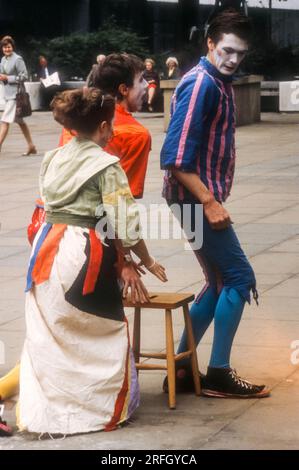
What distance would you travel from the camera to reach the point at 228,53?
239 inches

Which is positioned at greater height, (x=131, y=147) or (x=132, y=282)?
(x=131, y=147)

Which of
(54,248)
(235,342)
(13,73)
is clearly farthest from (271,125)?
(54,248)

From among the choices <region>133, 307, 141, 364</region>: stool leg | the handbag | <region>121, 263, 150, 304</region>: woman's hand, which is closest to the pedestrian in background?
the handbag

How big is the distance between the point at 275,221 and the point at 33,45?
25.2 meters

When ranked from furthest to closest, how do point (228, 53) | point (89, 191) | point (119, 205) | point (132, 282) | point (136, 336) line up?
point (136, 336) < point (228, 53) < point (132, 282) < point (89, 191) < point (119, 205)

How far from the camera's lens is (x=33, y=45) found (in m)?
36.2

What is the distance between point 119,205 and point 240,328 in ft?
7.43

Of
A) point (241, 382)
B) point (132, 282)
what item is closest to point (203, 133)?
point (132, 282)

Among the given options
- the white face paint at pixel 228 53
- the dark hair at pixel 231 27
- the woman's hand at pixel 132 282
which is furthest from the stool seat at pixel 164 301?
the dark hair at pixel 231 27

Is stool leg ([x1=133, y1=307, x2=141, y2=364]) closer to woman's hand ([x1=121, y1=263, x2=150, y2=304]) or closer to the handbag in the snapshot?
woman's hand ([x1=121, y1=263, x2=150, y2=304])

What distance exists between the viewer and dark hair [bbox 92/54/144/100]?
5.91m

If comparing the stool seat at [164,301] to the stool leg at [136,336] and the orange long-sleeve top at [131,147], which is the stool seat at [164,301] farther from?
the orange long-sleeve top at [131,147]

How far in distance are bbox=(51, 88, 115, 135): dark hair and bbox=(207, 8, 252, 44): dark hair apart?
824 mm

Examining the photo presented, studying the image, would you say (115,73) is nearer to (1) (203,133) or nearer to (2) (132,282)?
(1) (203,133)
